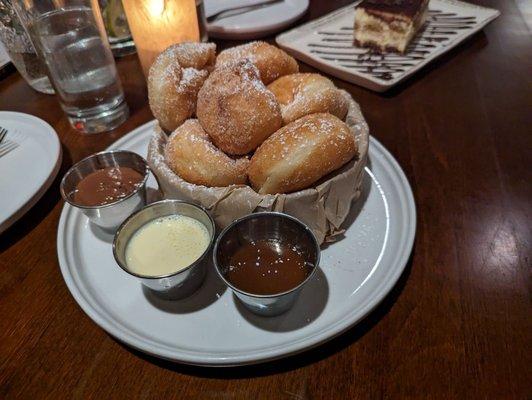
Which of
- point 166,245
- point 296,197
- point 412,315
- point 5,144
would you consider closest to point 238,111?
point 296,197

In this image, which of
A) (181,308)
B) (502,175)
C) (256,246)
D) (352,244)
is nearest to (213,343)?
(181,308)

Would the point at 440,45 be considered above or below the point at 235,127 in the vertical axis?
below

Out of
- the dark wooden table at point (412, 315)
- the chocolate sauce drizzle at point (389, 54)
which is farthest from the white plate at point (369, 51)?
the dark wooden table at point (412, 315)

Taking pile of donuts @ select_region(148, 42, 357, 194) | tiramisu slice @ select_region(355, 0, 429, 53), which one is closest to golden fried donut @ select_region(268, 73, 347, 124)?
pile of donuts @ select_region(148, 42, 357, 194)

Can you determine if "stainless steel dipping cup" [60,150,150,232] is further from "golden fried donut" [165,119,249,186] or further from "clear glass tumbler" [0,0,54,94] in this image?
"clear glass tumbler" [0,0,54,94]

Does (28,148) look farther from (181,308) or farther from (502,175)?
A: (502,175)

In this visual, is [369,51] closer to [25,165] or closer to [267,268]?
[267,268]

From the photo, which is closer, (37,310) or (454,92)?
(37,310)
